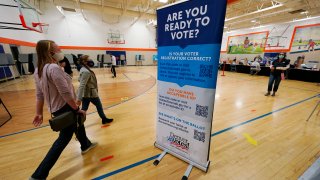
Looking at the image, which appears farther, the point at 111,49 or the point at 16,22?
the point at 111,49

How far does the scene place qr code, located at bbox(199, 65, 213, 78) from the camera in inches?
56.1

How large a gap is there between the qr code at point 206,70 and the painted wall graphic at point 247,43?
14102mm

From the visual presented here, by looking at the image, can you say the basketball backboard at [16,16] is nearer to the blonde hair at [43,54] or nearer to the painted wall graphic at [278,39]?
the blonde hair at [43,54]

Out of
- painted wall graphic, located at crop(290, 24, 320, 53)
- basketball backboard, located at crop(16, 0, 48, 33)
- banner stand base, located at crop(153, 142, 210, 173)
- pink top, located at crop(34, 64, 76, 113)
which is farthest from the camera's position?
painted wall graphic, located at crop(290, 24, 320, 53)

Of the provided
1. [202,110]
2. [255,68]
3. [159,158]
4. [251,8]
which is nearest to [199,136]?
[202,110]

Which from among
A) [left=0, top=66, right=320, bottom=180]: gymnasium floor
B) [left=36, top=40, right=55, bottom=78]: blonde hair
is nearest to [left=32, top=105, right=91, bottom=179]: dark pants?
[left=0, top=66, right=320, bottom=180]: gymnasium floor

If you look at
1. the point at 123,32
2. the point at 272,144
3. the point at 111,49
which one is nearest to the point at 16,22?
the point at 111,49

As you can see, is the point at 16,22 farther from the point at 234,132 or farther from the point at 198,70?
the point at 234,132

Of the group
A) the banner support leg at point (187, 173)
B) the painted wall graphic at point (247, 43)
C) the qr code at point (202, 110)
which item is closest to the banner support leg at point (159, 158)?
the banner support leg at point (187, 173)

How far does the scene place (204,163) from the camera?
5.79 ft

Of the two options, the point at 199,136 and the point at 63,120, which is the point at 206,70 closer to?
the point at 199,136

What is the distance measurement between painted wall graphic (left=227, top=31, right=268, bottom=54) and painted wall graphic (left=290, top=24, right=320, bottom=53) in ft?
6.66

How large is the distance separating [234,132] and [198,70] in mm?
1864

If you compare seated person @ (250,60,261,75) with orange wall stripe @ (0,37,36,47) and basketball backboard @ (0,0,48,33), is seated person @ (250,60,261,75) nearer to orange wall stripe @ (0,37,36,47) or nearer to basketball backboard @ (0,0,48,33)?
basketball backboard @ (0,0,48,33)
